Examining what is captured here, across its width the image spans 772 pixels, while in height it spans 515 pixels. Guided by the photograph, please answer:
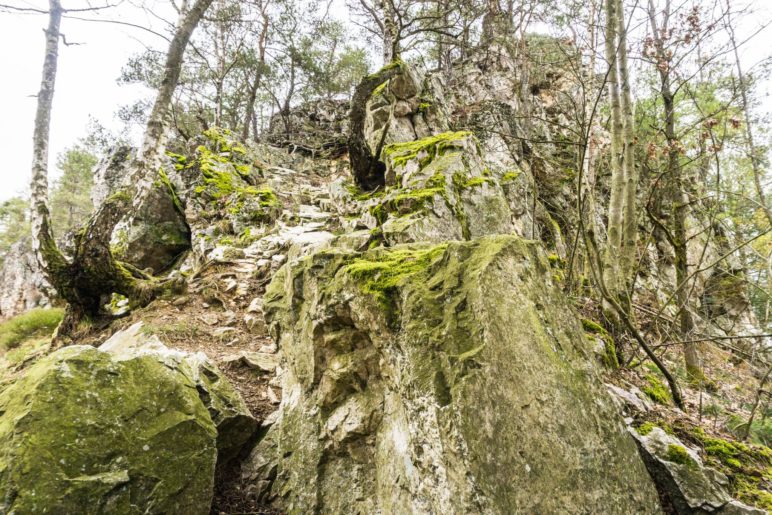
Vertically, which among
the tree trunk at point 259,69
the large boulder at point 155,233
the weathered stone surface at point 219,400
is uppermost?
the tree trunk at point 259,69

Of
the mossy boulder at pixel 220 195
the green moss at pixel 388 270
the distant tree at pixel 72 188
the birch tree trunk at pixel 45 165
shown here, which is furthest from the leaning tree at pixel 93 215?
the distant tree at pixel 72 188

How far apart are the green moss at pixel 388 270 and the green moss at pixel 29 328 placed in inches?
550

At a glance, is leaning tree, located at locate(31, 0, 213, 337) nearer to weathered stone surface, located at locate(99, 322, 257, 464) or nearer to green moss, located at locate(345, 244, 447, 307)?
weathered stone surface, located at locate(99, 322, 257, 464)

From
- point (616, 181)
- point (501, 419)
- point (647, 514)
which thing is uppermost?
point (616, 181)

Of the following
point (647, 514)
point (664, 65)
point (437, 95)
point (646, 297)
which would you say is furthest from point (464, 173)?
point (646, 297)

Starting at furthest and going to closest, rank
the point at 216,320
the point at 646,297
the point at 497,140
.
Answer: the point at 497,140 < the point at 646,297 < the point at 216,320

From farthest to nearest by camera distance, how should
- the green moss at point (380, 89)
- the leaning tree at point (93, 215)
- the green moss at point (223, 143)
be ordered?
the green moss at point (223, 143) → the green moss at point (380, 89) → the leaning tree at point (93, 215)

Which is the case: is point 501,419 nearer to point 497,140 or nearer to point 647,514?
point 647,514

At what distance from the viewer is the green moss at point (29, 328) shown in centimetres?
1164

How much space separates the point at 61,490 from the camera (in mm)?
2277

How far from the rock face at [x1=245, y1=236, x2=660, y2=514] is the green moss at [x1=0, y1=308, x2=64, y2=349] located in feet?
43.4

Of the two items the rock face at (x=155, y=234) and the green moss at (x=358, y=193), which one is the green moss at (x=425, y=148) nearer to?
the green moss at (x=358, y=193)

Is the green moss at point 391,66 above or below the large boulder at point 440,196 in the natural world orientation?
above

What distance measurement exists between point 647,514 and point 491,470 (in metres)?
1.28
